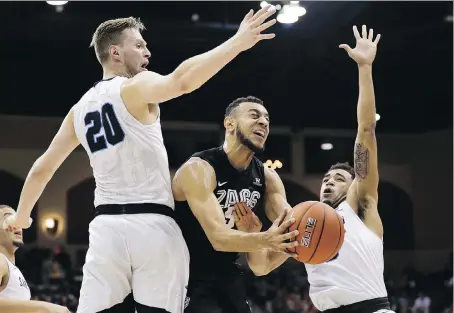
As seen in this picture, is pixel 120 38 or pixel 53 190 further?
pixel 53 190

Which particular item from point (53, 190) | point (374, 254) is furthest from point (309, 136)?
point (374, 254)

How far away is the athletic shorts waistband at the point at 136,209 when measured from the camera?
11.9 ft

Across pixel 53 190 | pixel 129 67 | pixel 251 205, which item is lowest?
pixel 251 205

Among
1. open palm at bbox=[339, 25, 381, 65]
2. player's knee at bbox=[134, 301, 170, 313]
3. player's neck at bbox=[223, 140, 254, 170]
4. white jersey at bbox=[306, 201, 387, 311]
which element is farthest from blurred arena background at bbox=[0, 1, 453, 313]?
player's knee at bbox=[134, 301, 170, 313]

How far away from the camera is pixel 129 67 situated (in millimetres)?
3846

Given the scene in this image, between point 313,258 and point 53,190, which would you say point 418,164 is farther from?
point 313,258

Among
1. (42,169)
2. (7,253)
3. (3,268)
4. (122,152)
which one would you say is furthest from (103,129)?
(7,253)

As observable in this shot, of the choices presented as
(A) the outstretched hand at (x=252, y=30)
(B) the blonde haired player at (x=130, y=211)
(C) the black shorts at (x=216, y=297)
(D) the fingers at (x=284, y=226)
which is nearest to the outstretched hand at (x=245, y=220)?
(C) the black shorts at (x=216, y=297)

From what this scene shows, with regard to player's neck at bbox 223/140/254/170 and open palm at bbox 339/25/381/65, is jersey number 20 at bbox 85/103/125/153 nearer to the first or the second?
player's neck at bbox 223/140/254/170

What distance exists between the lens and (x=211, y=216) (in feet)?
12.4

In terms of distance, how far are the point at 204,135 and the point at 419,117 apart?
5.20 m

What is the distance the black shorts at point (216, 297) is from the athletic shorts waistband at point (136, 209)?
81 cm

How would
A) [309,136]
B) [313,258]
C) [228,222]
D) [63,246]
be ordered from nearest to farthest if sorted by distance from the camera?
[313,258]
[228,222]
[63,246]
[309,136]

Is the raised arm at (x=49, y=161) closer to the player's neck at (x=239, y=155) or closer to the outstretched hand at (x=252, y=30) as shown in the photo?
the player's neck at (x=239, y=155)
